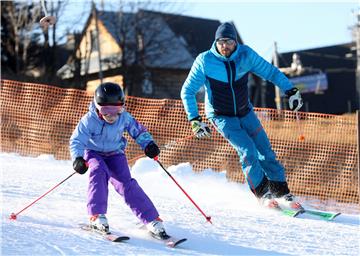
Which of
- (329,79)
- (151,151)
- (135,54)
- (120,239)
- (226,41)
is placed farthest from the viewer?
(329,79)

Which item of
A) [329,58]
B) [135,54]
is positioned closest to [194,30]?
[135,54]

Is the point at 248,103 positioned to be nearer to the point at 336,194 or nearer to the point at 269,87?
the point at 336,194

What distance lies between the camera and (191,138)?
32.8ft

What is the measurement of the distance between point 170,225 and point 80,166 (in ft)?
3.45

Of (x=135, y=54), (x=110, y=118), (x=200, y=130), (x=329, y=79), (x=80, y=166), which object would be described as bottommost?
(x=80, y=166)

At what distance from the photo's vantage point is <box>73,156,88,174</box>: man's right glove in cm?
447

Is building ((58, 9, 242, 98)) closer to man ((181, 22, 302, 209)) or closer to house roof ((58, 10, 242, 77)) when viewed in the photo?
house roof ((58, 10, 242, 77))

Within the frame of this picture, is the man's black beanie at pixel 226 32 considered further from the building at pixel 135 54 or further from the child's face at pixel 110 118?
the building at pixel 135 54

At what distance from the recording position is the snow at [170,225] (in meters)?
4.25

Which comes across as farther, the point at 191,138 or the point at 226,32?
the point at 191,138

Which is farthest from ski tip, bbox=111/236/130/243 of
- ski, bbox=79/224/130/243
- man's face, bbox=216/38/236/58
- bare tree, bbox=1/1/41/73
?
bare tree, bbox=1/1/41/73

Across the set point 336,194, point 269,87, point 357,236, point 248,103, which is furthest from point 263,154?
point 269,87

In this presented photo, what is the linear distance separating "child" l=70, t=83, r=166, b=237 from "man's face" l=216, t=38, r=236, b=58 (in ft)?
4.65

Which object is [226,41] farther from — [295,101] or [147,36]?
[147,36]
